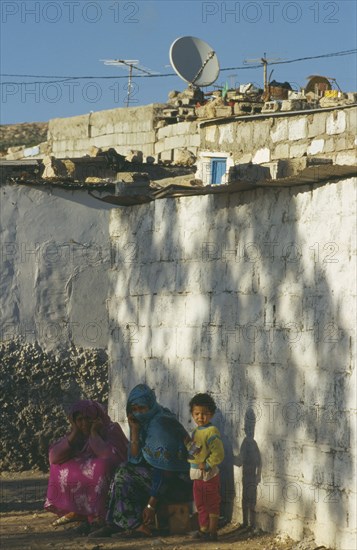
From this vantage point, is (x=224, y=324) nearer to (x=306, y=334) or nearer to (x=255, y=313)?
(x=255, y=313)

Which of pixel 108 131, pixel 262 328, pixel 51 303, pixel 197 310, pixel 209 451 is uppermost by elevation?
pixel 108 131

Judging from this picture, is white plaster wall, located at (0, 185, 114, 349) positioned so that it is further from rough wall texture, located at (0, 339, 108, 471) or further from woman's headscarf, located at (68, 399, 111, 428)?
woman's headscarf, located at (68, 399, 111, 428)

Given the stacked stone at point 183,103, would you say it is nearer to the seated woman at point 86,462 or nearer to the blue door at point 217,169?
the blue door at point 217,169

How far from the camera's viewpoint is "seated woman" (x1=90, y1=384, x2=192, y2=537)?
262 inches

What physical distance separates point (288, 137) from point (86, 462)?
5.22 meters

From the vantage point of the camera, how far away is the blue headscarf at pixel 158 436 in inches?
262

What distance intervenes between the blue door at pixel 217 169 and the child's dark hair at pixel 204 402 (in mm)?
5674

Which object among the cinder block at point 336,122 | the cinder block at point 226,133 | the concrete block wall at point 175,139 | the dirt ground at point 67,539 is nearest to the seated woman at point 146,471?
the dirt ground at point 67,539

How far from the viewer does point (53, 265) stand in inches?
386

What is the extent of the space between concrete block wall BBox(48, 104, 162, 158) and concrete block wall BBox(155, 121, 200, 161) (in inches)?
8.0

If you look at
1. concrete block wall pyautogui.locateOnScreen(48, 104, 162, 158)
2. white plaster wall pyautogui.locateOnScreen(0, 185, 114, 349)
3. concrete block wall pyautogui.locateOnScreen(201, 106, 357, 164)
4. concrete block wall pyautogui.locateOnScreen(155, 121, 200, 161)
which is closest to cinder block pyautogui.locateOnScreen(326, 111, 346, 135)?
concrete block wall pyautogui.locateOnScreen(201, 106, 357, 164)

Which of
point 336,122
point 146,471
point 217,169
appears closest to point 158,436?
point 146,471

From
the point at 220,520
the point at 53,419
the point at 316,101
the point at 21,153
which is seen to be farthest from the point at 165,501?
the point at 21,153

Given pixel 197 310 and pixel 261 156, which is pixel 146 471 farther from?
pixel 261 156
